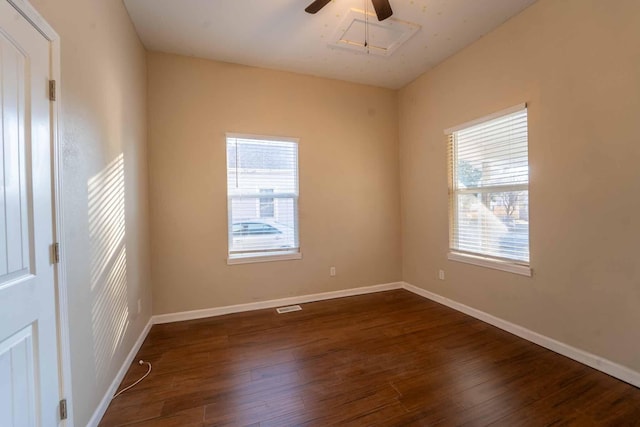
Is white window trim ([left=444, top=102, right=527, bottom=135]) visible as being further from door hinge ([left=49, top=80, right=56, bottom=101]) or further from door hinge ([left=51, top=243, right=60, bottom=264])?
door hinge ([left=51, top=243, right=60, bottom=264])

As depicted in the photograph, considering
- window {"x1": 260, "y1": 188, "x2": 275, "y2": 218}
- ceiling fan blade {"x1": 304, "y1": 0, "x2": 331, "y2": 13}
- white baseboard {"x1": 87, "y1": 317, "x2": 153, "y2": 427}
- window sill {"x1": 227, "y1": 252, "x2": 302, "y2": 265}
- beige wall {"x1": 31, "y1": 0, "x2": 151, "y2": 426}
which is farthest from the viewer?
window {"x1": 260, "y1": 188, "x2": 275, "y2": 218}

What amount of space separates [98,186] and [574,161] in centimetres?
354

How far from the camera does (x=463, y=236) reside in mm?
A: 3273

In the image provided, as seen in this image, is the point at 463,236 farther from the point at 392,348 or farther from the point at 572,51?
the point at 572,51

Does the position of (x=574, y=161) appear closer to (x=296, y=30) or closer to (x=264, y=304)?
(x=296, y=30)

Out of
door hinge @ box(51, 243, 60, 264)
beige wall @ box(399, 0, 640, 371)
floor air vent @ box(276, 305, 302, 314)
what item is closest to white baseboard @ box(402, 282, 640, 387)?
beige wall @ box(399, 0, 640, 371)

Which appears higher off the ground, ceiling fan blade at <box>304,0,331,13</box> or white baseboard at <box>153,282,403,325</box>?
ceiling fan blade at <box>304,0,331,13</box>

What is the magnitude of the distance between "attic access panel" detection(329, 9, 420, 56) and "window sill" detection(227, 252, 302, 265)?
2.50 metres

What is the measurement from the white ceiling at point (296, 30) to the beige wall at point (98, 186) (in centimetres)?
40

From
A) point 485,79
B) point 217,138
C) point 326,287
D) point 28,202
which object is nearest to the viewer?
point 28,202

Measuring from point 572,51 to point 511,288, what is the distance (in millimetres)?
2112

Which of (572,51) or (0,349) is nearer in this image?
(0,349)

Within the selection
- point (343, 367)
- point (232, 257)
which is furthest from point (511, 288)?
point (232, 257)

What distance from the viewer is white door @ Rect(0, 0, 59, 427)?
40.3 inches
